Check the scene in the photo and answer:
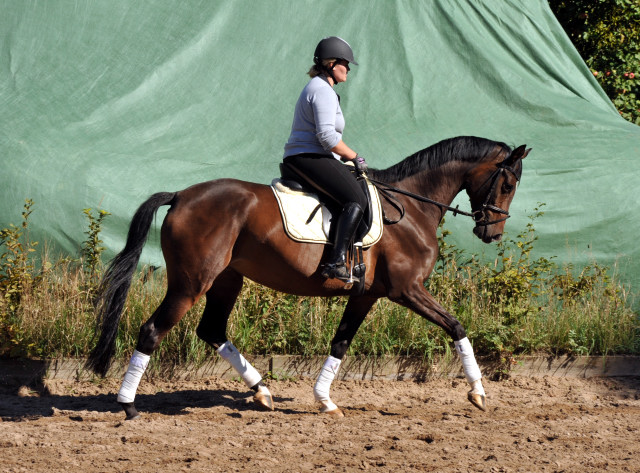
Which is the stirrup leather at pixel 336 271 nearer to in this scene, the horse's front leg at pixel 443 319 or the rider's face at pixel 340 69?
the horse's front leg at pixel 443 319

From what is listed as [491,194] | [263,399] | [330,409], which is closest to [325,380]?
[330,409]

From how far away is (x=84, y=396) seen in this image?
6918 mm

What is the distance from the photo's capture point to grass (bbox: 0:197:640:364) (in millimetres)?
7246

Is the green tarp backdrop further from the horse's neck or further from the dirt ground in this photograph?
the horse's neck

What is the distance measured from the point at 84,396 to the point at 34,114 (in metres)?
3.61

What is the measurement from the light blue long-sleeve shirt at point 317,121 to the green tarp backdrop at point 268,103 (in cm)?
281

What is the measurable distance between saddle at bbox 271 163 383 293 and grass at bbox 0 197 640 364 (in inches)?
53.3

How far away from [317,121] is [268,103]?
388cm

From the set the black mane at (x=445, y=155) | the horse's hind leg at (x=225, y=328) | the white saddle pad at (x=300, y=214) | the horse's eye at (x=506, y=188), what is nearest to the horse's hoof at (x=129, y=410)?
the horse's hind leg at (x=225, y=328)

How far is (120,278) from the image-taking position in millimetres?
6129

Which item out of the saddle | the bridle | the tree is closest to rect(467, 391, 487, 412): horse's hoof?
the saddle

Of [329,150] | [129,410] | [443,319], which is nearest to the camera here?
[129,410]

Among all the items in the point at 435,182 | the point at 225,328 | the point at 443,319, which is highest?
the point at 435,182

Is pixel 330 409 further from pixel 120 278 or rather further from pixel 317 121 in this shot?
pixel 317 121
